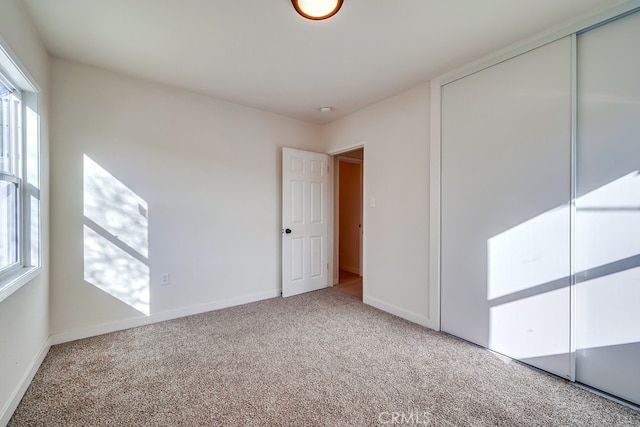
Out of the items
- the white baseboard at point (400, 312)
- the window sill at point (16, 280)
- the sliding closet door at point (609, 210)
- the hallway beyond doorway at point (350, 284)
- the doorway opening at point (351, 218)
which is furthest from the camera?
the doorway opening at point (351, 218)

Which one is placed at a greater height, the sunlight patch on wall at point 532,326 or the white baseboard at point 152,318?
the sunlight patch on wall at point 532,326

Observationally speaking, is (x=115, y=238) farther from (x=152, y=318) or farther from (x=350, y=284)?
(x=350, y=284)

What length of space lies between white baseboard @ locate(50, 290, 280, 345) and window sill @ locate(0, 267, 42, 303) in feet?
2.77

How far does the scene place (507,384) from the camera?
1822mm

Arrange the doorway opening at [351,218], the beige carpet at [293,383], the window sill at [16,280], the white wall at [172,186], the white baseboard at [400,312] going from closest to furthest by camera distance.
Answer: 1. the window sill at [16,280]
2. the beige carpet at [293,383]
3. the white wall at [172,186]
4. the white baseboard at [400,312]
5. the doorway opening at [351,218]

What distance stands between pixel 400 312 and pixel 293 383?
159cm

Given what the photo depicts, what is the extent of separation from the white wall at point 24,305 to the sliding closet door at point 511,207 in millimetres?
3170

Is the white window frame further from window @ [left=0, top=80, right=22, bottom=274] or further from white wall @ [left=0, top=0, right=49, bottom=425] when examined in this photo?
white wall @ [left=0, top=0, right=49, bottom=425]

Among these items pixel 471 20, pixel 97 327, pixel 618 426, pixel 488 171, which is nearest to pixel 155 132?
pixel 97 327

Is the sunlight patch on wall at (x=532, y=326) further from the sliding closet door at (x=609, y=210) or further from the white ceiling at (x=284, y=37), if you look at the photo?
the white ceiling at (x=284, y=37)

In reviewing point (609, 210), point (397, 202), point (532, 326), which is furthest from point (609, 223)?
point (397, 202)

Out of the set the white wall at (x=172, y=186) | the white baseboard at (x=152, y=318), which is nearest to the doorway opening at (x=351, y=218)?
the white wall at (x=172, y=186)

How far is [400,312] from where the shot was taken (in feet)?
9.78

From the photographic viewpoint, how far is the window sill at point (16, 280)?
1.40 metres
